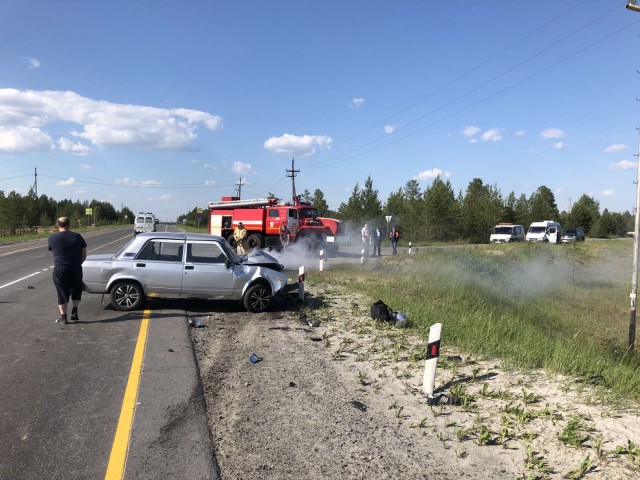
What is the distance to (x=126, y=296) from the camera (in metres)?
9.00

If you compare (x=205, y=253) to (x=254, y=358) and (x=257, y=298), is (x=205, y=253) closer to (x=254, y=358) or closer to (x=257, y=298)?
(x=257, y=298)

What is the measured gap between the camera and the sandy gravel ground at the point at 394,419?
11.5 feet

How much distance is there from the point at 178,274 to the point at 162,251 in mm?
645

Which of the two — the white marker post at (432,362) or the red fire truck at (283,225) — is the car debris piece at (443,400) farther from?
→ the red fire truck at (283,225)

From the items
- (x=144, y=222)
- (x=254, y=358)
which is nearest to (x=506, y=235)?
(x=144, y=222)

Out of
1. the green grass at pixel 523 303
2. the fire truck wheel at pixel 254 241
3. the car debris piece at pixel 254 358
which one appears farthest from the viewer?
the fire truck wheel at pixel 254 241

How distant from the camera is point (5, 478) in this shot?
3.17 meters

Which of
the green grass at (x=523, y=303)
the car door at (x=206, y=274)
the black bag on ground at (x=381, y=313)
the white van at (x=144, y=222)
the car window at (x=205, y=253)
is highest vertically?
the white van at (x=144, y=222)

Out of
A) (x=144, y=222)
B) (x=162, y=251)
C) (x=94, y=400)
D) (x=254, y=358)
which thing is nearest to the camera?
(x=94, y=400)

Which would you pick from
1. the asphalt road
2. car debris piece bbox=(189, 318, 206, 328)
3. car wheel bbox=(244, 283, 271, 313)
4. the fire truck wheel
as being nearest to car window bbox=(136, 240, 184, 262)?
the asphalt road

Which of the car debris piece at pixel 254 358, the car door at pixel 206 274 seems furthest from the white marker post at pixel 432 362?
the car door at pixel 206 274

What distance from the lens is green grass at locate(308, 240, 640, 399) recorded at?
6.50 m

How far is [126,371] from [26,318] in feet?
13.7

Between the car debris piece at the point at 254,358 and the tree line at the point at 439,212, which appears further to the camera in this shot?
the tree line at the point at 439,212
